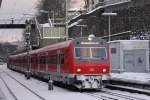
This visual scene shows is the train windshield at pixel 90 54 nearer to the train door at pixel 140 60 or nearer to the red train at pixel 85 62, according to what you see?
the red train at pixel 85 62

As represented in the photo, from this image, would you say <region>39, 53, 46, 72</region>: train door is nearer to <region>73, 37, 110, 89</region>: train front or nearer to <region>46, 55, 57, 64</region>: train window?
<region>46, 55, 57, 64</region>: train window

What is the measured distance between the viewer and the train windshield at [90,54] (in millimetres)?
28984

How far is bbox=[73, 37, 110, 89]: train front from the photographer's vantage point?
28.5 metres

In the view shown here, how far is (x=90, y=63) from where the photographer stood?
28.8m

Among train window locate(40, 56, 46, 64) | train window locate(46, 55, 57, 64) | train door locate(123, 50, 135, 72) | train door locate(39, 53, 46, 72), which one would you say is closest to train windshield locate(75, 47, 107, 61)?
train window locate(46, 55, 57, 64)

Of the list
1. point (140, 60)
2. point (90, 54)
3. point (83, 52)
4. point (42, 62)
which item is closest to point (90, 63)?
point (90, 54)

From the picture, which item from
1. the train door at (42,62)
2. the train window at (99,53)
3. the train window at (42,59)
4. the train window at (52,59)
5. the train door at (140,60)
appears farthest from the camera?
the train door at (140,60)

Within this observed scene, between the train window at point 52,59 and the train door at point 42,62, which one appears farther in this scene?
the train door at point 42,62

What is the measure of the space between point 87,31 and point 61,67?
168ft

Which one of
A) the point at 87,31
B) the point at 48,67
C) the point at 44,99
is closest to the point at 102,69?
the point at 44,99

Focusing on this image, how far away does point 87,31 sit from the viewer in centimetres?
8256

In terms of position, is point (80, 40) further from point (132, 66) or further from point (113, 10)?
point (113, 10)

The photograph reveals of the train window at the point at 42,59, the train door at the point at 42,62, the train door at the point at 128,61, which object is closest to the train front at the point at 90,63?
the train door at the point at 42,62

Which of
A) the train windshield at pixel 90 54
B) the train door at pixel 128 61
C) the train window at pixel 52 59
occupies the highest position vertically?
the train windshield at pixel 90 54
